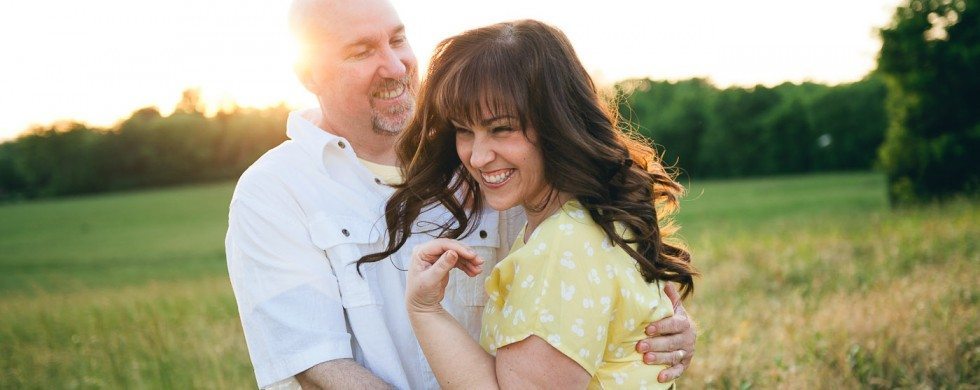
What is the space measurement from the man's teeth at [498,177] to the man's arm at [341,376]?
766 millimetres

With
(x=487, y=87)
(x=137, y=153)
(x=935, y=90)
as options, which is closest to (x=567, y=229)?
(x=487, y=87)

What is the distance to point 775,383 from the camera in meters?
4.44

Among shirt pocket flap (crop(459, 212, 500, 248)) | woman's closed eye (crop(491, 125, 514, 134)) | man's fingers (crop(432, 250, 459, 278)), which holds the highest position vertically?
woman's closed eye (crop(491, 125, 514, 134))

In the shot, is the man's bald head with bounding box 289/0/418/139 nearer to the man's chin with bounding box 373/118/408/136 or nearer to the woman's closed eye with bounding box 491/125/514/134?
the man's chin with bounding box 373/118/408/136

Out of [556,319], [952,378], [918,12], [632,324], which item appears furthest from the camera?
[918,12]

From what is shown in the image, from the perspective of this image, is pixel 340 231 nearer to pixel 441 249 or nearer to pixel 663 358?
pixel 441 249

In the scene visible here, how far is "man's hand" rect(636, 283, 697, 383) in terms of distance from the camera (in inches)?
97.0

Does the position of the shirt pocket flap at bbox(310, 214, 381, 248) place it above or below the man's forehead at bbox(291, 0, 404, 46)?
below

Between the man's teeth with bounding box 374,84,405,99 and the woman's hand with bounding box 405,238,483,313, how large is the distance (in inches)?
43.9

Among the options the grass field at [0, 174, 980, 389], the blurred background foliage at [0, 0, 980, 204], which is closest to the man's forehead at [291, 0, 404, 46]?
the grass field at [0, 174, 980, 389]

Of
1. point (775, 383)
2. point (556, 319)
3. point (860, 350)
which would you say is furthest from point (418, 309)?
point (860, 350)

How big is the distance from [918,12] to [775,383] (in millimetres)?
20502

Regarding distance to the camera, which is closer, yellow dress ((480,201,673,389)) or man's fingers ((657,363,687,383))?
yellow dress ((480,201,673,389))

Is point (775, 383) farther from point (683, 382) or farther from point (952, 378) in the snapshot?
point (952, 378)
